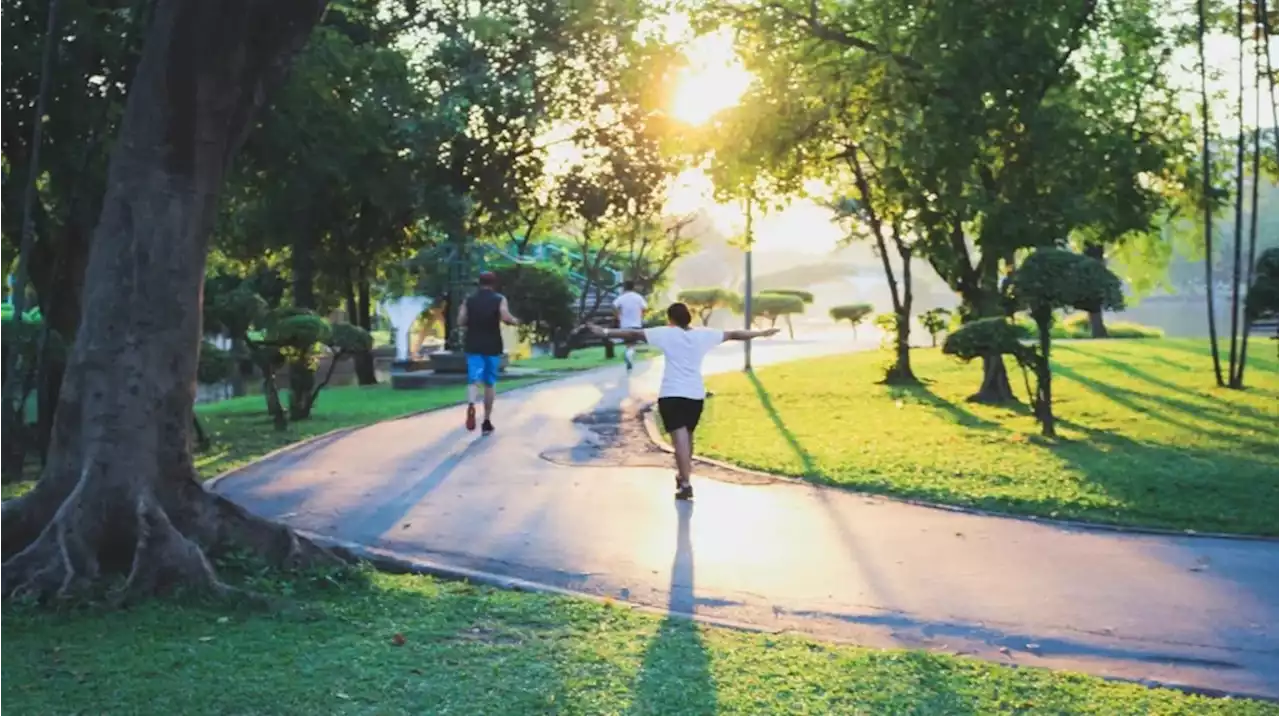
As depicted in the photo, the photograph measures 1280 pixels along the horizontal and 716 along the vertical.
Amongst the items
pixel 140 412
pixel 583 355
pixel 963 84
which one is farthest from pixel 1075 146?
pixel 583 355

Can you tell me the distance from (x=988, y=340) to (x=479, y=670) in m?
9.91

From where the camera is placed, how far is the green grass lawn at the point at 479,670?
185 inches

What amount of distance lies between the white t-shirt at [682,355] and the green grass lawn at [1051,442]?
5.58ft

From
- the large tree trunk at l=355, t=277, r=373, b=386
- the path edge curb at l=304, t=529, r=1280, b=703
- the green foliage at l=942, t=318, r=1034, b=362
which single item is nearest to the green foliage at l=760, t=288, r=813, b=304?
the large tree trunk at l=355, t=277, r=373, b=386

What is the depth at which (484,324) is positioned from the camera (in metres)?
13.5

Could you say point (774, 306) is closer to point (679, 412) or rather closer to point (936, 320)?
point (936, 320)

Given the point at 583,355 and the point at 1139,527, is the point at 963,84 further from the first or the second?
the point at 583,355

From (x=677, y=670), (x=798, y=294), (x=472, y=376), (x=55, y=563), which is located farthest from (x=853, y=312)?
(x=677, y=670)

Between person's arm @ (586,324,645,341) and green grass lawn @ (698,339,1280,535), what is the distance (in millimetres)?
2196

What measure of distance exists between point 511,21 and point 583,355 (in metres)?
14.7

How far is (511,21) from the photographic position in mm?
22375

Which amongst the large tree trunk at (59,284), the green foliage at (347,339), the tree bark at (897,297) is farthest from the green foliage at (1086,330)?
the large tree trunk at (59,284)

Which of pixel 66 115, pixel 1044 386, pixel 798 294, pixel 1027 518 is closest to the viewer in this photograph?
pixel 1027 518

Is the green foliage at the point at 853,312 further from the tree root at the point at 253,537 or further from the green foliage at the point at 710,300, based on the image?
the tree root at the point at 253,537
